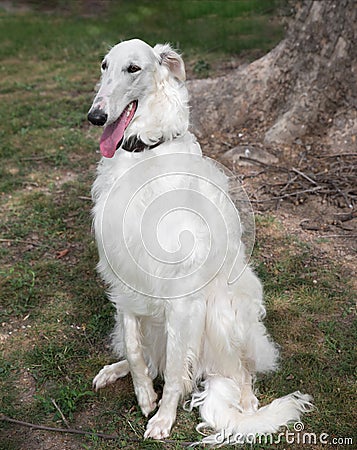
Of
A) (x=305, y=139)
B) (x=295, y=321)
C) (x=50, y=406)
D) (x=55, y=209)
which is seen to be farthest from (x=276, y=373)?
(x=305, y=139)

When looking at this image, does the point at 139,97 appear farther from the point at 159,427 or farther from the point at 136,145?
the point at 159,427

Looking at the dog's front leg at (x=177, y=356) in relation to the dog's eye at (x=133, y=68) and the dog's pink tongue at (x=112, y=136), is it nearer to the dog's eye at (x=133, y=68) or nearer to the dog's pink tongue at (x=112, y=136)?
the dog's pink tongue at (x=112, y=136)

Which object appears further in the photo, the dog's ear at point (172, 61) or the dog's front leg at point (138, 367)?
the dog's front leg at point (138, 367)

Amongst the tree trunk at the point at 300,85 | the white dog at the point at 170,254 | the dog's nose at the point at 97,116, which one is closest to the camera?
the dog's nose at the point at 97,116

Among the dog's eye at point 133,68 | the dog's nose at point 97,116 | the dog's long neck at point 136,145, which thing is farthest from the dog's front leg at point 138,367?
the dog's eye at point 133,68

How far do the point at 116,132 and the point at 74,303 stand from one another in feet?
5.36

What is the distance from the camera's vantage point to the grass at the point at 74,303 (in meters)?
3.13

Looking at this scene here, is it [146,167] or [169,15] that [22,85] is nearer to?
[169,15]

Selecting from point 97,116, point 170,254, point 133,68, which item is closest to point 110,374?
point 170,254

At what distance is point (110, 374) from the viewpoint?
3.32 metres

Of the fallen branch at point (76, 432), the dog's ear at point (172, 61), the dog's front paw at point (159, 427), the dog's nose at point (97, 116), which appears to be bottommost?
the fallen branch at point (76, 432)

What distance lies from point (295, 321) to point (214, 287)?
96 cm

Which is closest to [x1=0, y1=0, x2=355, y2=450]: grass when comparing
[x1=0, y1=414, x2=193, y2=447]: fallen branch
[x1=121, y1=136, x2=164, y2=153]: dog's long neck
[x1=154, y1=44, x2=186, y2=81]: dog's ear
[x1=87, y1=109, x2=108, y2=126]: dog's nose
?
[x1=0, y1=414, x2=193, y2=447]: fallen branch

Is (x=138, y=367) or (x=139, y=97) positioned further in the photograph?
(x=138, y=367)
